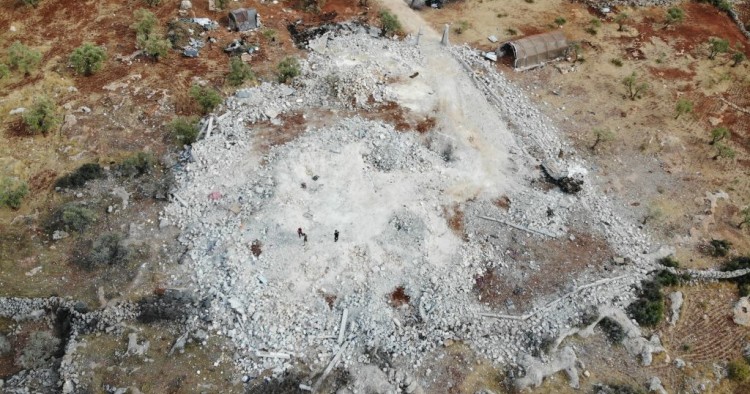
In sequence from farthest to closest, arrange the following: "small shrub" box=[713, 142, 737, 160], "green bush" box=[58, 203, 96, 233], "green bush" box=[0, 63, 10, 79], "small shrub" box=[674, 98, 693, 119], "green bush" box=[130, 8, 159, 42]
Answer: "green bush" box=[130, 8, 159, 42]
"small shrub" box=[674, 98, 693, 119]
"green bush" box=[0, 63, 10, 79]
"small shrub" box=[713, 142, 737, 160]
"green bush" box=[58, 203, 96, 233]

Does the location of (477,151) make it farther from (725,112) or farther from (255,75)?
(725,112)

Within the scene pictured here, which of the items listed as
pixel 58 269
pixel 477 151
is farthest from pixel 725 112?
pixel 58 269

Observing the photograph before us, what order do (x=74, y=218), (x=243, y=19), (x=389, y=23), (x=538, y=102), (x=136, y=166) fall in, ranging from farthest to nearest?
(x=389, y=23)
(x=243, y=19)
(x=538, y=102)
(x=136, y=166)
(x=74, y=218)

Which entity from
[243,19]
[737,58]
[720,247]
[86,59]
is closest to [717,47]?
[737,58]

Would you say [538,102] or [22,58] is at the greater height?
[22,58]

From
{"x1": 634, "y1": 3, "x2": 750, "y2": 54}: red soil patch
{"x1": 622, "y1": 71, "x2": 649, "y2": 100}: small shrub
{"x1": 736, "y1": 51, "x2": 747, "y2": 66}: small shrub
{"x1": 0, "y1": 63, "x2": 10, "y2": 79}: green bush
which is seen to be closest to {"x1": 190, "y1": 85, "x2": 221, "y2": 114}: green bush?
{"x1": 0, "y1": 63, "x2": 10, "y2": 79}: green bush

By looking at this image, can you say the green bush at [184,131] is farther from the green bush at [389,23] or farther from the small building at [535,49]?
the small building at [535,49]

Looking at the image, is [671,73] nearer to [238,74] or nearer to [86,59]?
[238,74]

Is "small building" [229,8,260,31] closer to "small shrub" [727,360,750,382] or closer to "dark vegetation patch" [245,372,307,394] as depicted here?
"dark vegetation patch" [245,372,307,394]
